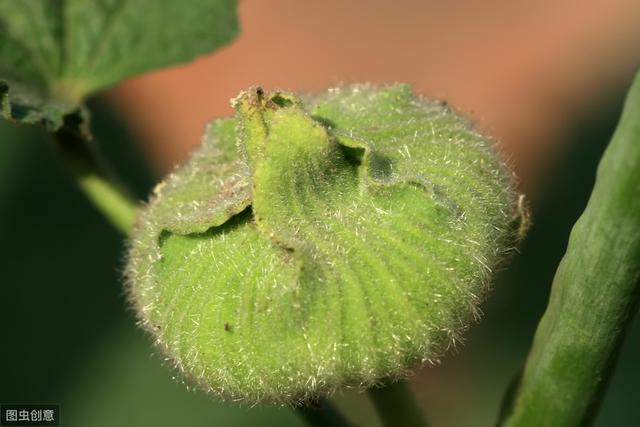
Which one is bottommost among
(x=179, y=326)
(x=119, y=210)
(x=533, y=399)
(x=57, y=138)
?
(x=533, y=399)

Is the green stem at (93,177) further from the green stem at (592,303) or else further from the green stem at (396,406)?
the green stem at (592,303)

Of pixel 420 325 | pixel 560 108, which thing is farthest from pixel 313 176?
pixel 560 108

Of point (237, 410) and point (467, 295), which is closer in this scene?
point (467, 295)

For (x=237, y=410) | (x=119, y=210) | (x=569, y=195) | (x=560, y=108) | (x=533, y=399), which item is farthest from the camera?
(x=560, y=108)

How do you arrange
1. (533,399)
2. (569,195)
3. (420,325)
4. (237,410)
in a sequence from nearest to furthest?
(420,325) → (533,399) → (237,410) → (569,195)

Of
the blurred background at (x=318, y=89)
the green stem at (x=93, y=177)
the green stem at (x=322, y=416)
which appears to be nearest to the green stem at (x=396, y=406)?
the green stem at (x=322, y=416)

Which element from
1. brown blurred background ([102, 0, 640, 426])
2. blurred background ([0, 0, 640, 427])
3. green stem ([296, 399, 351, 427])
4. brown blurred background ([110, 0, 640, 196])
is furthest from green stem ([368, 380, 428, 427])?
brown blurred background ([110, 0, 640, 196])

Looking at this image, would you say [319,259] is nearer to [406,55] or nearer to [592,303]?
[592,303]

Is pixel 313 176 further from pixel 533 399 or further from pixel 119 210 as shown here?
pixel 119 210
